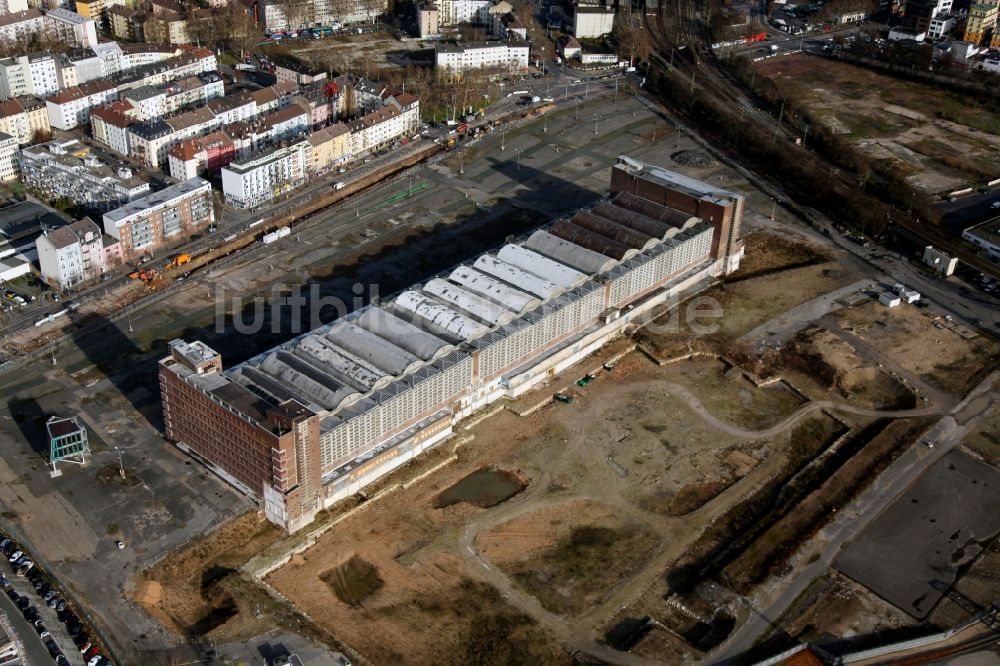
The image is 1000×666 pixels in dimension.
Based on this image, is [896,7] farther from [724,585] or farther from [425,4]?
[724,585]

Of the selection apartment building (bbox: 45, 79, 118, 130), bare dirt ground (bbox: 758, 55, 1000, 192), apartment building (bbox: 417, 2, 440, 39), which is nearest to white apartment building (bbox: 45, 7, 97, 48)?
apartment building (bbox: 45, 79, 118, 130)

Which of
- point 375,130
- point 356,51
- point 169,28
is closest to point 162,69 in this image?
point 169,28

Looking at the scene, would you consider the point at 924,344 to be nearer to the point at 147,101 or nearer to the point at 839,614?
the point at 839,614

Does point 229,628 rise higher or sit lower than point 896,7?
lower

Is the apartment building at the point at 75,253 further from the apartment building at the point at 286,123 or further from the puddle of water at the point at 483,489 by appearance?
the puddle of water at the point at 483,489

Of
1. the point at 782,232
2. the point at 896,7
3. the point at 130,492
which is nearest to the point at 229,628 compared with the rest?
the point at 130,492

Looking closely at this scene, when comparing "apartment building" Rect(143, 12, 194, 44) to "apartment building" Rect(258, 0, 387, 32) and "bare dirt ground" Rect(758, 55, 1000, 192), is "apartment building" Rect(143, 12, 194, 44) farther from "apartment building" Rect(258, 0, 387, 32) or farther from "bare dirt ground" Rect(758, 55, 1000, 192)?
"bare dirt ground" Rect(758, 55, 1000, 192)
